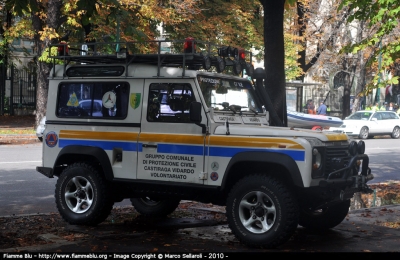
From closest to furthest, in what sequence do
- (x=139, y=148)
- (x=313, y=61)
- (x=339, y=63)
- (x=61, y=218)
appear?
(x=139, y=148)
(x=61, y=218)
(x=313, y=61)
(x=339, y=63)

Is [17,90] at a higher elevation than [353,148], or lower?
higher

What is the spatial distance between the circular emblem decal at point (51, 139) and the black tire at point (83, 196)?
45cm

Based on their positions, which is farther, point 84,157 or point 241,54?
point 241,54

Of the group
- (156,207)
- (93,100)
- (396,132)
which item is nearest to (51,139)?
(93,100)

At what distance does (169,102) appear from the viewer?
366 inches

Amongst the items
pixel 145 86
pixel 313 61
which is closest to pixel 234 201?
pixel 145 86

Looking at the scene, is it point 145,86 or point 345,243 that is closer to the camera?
point 345,243

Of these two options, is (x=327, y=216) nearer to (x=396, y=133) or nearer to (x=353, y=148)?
(x=353, y=148)

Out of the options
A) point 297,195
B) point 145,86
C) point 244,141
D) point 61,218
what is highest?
point 145,86

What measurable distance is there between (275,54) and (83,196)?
5036 mm

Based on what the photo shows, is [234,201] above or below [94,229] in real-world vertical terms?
above

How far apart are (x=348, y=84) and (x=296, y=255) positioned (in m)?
43.7

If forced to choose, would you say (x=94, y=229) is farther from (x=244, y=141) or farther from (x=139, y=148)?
(x=244, y=141)

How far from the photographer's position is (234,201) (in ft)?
27.7
